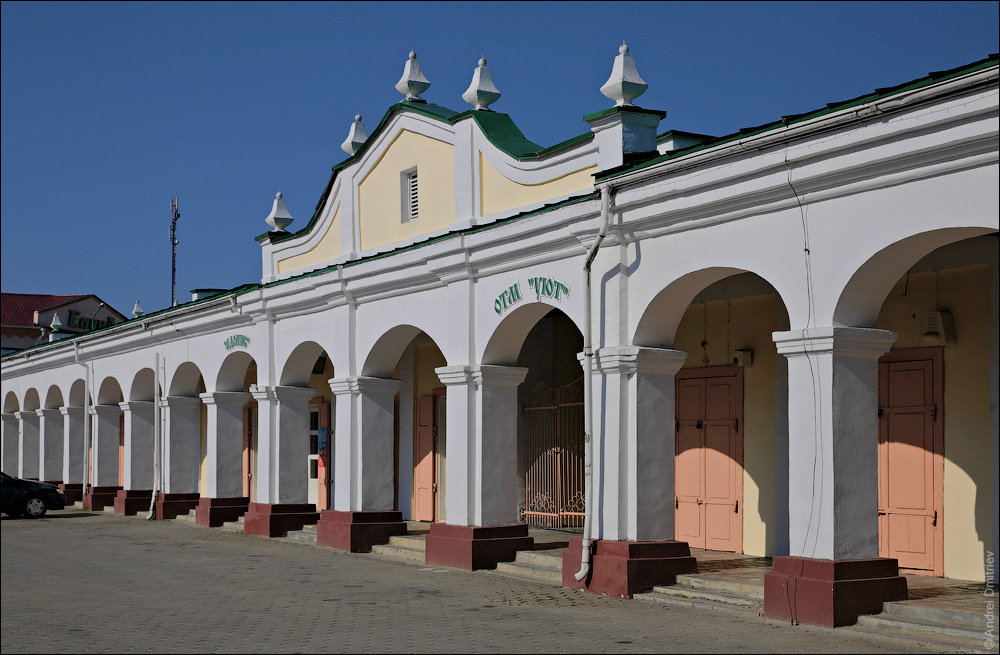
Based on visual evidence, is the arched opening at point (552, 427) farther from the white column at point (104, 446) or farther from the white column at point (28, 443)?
the white column at point (28, 443)

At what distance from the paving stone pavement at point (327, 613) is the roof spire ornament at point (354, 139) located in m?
5.93

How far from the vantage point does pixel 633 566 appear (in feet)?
35.8

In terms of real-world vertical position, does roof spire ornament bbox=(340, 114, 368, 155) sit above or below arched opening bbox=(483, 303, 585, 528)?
above

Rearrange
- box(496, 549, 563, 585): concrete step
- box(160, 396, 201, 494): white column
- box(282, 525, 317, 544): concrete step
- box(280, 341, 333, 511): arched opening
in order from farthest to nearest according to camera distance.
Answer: box(160, 396, 201, 494): white column → box(280, 341, 333, 511): arched opening → box(282, 525, 317, 544): concrete step → box(496, 549, 563, 585): concrete step

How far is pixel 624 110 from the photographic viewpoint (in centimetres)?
1164

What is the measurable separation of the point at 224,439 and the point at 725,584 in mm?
11939

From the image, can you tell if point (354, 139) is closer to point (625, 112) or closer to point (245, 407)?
point (625, 112)

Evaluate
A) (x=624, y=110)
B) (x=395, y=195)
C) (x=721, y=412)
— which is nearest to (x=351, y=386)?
(x=395, y=195)

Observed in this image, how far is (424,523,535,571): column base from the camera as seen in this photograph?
13266 millimetres

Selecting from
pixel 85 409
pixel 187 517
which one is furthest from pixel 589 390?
pixel 85 409

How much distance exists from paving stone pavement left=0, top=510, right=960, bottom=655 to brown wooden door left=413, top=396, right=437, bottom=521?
3.58m

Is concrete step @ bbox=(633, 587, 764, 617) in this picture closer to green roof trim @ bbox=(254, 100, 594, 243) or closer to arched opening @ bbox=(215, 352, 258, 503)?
green roof trim @ bbox=(254, 100, 594, 243)

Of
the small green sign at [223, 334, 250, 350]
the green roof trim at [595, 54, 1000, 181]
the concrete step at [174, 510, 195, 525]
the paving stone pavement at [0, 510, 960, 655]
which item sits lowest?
the concrete step at [174, 510, 195, 525]

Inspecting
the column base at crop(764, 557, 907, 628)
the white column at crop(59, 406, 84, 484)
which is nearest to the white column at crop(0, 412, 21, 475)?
the white column at crop(59, 406, 84, 484)
